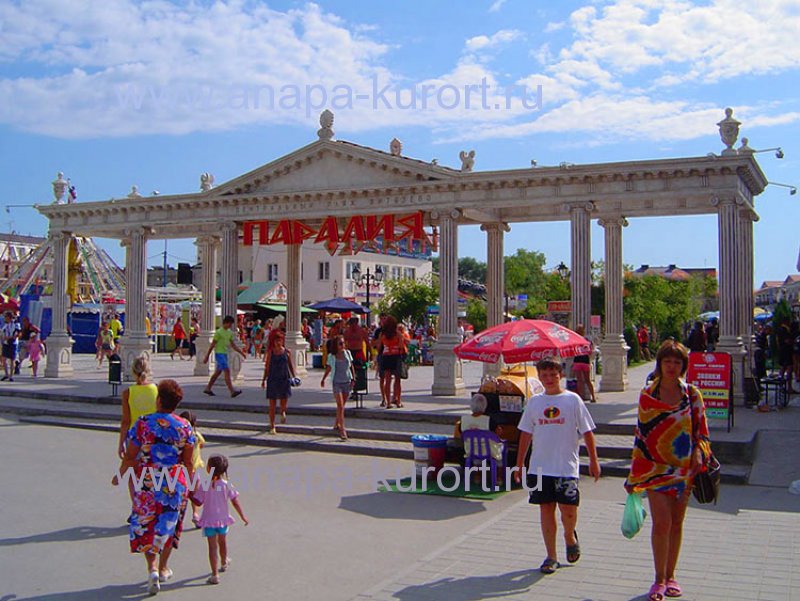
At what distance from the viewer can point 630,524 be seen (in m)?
5.53

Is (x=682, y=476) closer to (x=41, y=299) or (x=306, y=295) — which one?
(x=41, y=299)

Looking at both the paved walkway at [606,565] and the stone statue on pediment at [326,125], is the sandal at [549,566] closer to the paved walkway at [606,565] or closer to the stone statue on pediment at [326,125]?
the paved walkway at [606,565]

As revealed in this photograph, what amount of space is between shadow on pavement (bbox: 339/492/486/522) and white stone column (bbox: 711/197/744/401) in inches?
354

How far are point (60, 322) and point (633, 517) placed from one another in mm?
21249

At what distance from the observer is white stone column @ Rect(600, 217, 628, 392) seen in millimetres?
18547

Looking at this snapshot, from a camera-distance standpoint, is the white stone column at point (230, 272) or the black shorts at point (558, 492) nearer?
the black shorts at point (558, 492)

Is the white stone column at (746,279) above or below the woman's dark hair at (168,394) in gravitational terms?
above

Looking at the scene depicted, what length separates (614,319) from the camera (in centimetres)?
1892

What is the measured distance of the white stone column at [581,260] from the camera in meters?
16.9

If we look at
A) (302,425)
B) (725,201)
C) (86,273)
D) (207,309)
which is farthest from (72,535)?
(86,273)

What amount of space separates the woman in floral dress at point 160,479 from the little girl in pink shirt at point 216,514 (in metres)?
0.19

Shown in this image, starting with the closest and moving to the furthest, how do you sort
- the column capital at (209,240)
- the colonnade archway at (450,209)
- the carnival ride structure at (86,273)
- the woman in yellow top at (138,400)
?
the woman in yellow top at (138,400), the colonnade archway at (450,209), the column capital at (209,240), the carnival ride structure at (86,273)

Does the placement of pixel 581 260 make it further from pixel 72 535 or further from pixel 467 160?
pixel 72 535

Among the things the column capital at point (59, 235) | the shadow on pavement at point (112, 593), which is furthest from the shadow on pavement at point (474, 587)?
the column capital at point (59, 235)
